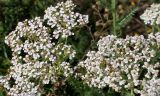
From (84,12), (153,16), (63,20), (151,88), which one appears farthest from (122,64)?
(84,12)

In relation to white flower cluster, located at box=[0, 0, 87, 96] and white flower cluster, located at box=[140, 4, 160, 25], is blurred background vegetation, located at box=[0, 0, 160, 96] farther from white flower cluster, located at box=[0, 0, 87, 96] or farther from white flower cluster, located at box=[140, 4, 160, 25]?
white flower cluster, located at box=[0, 0, 87, 96]

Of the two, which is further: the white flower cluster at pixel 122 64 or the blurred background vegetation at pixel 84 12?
the blurred background vegetation at pixel 84 12

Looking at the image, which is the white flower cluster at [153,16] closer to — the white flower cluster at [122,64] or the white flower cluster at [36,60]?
the white flower cluster at [122,64]

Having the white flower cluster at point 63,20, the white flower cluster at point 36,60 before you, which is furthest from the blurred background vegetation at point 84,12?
the white flower cluster at point 63,20

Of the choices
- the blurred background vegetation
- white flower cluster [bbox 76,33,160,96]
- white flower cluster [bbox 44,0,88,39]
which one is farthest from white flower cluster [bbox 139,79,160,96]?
white flower cluster [bbox 44,0,88,39]

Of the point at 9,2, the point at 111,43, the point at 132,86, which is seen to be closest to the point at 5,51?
the point at 9,2

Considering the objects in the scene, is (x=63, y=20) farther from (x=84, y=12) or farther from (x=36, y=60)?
(x=84, y=12)

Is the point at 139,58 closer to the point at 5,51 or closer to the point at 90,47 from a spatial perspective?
the point at 90,47
